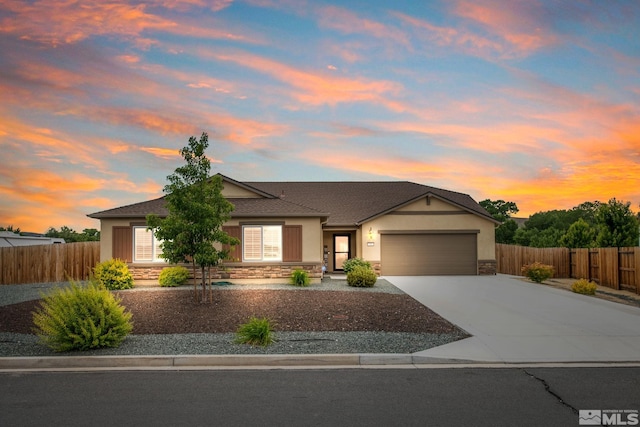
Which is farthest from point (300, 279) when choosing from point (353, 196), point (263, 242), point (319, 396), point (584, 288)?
point (319, 396)

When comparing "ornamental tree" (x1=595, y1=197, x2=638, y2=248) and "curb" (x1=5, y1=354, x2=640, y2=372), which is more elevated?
"ornamental tree" (x1=595, y1=197, x2=638, y2=248)

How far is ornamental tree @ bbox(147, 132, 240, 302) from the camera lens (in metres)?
14.6

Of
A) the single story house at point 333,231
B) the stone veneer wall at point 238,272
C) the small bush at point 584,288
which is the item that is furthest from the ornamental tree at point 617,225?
the stone veneer wall at point 238,272

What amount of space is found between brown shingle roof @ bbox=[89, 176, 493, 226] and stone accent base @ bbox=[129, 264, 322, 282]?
2.34m

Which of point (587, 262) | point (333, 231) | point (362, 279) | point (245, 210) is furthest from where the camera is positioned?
point (333, 231)

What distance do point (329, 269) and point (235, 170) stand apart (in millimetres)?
8839

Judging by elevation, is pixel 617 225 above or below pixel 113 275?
above

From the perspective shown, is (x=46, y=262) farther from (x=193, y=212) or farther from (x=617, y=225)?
(x=617, y=225)

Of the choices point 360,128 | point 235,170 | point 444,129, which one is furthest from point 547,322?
point 235,170

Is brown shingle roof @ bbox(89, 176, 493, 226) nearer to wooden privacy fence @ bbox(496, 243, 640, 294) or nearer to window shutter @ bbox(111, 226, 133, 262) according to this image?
window shutter @ bbox(111, 226, 133, 262)

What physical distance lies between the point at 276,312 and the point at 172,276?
28.5 feet

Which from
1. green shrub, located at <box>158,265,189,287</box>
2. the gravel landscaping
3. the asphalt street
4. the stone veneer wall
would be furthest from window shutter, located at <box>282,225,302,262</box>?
the asphalt street

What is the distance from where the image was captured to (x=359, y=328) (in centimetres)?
1118

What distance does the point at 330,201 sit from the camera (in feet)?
102
